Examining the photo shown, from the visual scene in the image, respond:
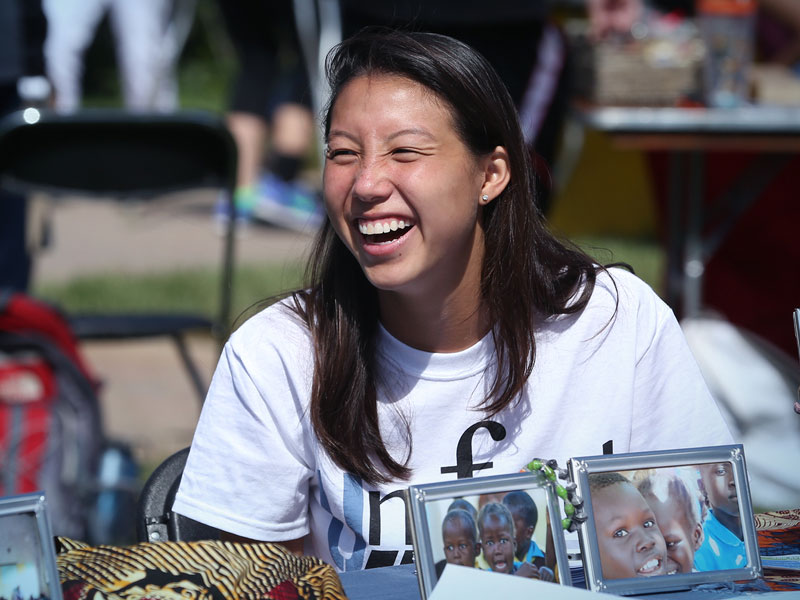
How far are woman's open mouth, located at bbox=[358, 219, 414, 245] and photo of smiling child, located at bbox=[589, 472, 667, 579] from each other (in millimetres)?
543

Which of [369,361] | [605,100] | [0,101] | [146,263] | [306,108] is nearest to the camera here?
[369,361]

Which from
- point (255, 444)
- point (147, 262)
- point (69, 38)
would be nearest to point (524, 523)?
point (255, 444)

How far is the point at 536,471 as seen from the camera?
3.84 ft

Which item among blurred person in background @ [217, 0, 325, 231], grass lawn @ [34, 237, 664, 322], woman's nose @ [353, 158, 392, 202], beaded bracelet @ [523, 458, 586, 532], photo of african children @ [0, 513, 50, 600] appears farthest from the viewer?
blurred person in background @ [217, 0, 325, 231]

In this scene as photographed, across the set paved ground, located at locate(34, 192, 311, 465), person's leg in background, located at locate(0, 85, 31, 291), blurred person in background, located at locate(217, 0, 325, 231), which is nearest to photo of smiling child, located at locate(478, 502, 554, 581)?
paved ground, located at locate(34, 192, 311, 465)

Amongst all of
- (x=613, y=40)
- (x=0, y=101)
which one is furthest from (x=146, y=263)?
(x=613, y=40)

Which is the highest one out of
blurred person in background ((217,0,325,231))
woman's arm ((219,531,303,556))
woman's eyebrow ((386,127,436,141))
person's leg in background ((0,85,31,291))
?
blurred person in background ((217,0,325,231))

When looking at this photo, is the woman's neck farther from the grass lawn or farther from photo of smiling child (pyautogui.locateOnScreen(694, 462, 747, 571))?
the grass lawn

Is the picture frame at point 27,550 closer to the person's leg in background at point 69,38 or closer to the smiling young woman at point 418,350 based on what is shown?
the smiling young woman at point 418,350

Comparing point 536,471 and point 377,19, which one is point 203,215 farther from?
point 536,471

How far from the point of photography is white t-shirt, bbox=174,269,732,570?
5.23 feet

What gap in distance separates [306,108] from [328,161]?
5.06m

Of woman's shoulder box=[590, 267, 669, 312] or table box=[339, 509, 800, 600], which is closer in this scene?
table box=[339, 509, 800, 600]

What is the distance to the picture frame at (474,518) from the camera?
1.09 meters
